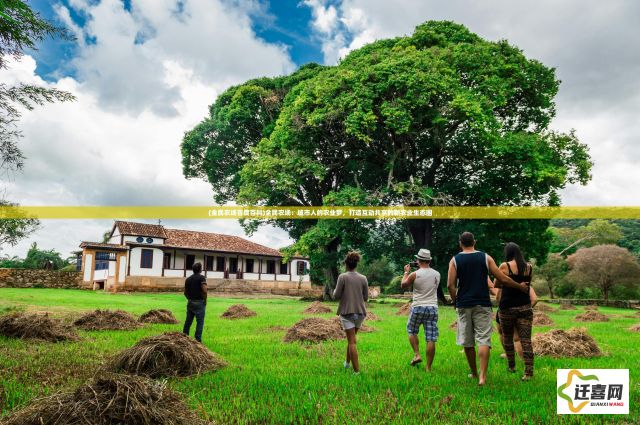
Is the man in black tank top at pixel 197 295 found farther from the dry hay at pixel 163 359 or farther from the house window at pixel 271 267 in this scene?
the house window at pixel 271 267

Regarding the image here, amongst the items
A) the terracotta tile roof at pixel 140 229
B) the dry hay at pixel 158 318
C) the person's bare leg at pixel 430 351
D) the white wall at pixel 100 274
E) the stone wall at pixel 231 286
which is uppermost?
the terracotta tile roof at pixel 140 229

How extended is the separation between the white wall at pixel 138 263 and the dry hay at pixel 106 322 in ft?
92.9

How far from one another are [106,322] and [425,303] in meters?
9.33

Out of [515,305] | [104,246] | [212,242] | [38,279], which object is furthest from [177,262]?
[515,305]

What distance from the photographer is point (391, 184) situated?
84.9ft

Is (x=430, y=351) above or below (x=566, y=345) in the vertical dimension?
above

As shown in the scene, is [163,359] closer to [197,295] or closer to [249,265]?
[197,295]

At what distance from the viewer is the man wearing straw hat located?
299 inches

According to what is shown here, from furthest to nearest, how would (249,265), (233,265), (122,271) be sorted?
(249,265)
(233,265)
(122,271)

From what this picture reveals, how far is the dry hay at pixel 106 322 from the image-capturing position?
12.4m

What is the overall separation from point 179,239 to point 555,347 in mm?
39720

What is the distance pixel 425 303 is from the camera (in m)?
7.76

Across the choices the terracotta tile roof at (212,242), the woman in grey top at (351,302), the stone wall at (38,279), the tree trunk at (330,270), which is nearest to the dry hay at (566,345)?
the woman in grey top at (351,302)

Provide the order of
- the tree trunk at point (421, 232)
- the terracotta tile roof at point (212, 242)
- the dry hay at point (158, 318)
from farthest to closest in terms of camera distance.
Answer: the terracotta tile roof at point (212, 242)
the tree trunk at point (421, 232)
the dry hay at point (158, 318)
